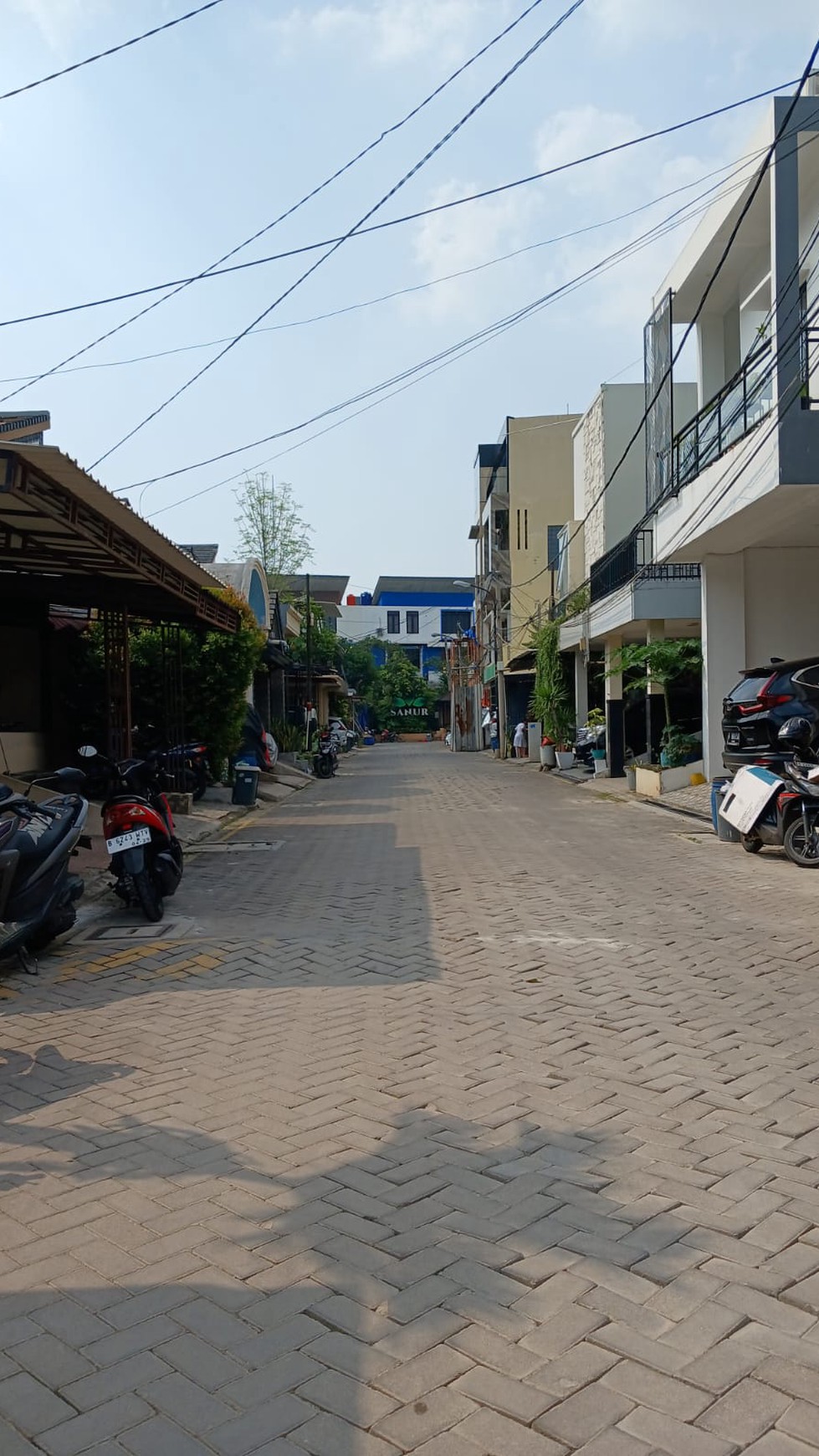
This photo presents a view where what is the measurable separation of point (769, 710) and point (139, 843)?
707cm

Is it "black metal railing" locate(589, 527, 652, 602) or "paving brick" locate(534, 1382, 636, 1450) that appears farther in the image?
"black metal railing" locate(589, 527, 652, 602)

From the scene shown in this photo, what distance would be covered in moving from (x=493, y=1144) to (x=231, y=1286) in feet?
4.02

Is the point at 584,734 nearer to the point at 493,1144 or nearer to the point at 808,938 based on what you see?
the point at 808,938

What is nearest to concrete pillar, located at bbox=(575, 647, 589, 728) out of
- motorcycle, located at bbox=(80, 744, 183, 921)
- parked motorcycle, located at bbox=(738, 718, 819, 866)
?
parked motorcycle, located at bbox=(738, 718, 819, 866)

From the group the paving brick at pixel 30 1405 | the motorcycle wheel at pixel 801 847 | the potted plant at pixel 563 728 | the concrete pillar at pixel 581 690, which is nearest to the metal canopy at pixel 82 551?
the paving brick at pixel 30 1405

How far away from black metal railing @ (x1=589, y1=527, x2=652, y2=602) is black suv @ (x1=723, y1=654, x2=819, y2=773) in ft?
23.7

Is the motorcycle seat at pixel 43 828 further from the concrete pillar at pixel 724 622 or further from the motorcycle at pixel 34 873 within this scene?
the concrete pillar at pixel 724 622

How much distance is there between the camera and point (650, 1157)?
3896 millimetres

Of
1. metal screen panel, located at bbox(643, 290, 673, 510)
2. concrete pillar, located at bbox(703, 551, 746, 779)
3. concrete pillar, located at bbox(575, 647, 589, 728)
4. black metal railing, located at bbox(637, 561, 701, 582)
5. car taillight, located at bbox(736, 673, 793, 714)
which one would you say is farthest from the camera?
concrete pillar, located at bbox(575, 647, 589, 728)

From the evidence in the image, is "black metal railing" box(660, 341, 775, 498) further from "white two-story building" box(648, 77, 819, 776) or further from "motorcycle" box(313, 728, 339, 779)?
"motorcycle" box(313, 728, 339, 779)

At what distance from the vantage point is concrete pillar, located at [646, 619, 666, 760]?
21469 mm

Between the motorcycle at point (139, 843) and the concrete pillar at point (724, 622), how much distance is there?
10.5 m

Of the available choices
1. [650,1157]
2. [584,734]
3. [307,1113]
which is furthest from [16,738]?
[584,734]

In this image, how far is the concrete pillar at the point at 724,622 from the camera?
1712cm
